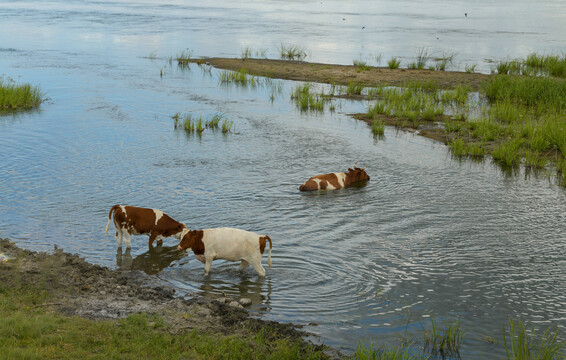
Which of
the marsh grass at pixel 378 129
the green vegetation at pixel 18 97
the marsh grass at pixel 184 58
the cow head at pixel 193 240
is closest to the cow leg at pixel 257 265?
the cow head at pixel 193 240

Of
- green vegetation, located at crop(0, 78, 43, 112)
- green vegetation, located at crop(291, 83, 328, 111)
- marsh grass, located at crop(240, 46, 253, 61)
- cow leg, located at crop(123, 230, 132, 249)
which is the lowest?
cow leg, located at crop(123, 230, 132, 249)

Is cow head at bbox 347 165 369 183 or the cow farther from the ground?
cow head at bbox 347 165 369 183

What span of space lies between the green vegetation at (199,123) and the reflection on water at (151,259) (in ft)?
32.8

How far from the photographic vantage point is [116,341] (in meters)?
6.98

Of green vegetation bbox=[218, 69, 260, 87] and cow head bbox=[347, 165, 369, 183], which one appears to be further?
green vegetation bbox=[218, 69, 260, 87]

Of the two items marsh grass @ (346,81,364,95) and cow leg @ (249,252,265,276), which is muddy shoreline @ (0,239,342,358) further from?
marsh grass @ (346,81,364,95)

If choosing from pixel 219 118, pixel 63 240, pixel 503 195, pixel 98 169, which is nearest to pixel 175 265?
pixel 63 240

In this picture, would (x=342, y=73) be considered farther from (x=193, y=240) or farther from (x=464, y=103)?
(x=193, y=240)

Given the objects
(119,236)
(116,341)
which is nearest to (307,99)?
(119,236)

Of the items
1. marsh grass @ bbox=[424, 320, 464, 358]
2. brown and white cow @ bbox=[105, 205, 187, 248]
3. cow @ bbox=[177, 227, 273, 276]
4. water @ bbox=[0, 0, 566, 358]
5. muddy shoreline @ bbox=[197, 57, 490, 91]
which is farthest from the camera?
muddy shoreline @ bbox=[197, 57, 490, 91]

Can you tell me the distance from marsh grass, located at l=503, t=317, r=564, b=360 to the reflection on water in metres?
5.42

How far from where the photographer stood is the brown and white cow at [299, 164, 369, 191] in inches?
583

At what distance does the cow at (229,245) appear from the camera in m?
9.87

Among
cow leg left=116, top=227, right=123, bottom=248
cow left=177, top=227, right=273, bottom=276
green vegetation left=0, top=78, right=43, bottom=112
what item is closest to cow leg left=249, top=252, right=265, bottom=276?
cow left=177, top=227, right=273, bottom=276
